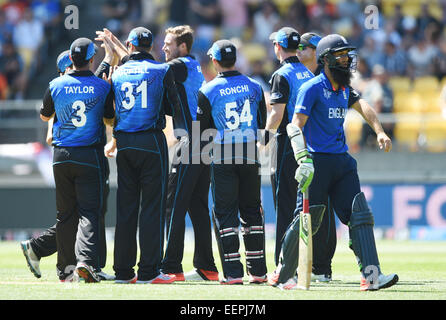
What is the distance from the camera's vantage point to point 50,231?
11.4m

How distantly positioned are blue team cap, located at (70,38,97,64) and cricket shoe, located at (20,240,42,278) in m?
2.44

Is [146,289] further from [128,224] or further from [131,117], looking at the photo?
[131,117]

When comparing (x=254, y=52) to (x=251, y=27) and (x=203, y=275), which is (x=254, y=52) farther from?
(x=203, y=275)

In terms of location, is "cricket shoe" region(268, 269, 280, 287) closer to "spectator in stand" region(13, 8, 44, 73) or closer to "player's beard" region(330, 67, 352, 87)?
"player's beard" region(330, 67, 352, 87)

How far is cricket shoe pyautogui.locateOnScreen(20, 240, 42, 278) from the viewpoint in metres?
11.2

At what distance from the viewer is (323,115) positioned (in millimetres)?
9633

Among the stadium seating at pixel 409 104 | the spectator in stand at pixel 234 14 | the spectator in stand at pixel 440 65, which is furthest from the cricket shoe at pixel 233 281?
the spectator in stand at pixel 234 14

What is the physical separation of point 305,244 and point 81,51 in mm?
3486

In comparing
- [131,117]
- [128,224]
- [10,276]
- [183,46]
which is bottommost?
[10,276]

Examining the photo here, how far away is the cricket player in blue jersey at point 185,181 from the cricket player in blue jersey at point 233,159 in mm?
531

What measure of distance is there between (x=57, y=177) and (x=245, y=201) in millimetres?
2168

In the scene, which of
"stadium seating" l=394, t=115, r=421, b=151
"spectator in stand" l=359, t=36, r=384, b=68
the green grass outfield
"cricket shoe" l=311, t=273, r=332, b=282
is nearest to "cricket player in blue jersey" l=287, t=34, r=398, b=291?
the green grass outfield
